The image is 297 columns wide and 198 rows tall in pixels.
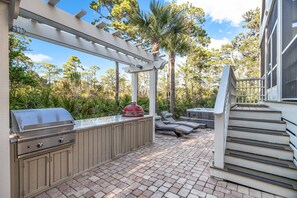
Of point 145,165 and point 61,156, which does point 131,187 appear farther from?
point 61,156

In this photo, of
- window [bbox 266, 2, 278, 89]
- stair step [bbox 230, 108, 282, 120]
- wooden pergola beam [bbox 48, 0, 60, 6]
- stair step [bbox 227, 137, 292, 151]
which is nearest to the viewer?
wooden pergola beam [bbox 48, 0, 60, 6]

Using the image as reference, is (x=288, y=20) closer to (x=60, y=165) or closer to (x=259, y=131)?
(x=259, y=131)

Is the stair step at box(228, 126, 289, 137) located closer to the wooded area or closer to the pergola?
the pergola

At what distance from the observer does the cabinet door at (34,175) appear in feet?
7.22

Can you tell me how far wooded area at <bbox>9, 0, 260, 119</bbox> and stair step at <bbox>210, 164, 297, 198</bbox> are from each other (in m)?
4.16

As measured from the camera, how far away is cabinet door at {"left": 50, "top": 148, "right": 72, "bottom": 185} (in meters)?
2.55

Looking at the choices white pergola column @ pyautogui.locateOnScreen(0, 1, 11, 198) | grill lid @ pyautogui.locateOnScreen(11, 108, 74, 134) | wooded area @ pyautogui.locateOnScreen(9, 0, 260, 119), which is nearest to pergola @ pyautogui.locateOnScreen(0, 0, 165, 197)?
white pergola column @ pyautogui.locateOnScreen(0, 1, 11, 198)

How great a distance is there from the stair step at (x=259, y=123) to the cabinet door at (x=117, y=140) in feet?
8.66

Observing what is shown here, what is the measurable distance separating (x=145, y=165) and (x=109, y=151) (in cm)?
90

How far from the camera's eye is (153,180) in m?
2.79

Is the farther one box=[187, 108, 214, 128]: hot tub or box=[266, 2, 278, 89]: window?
box=[187, 108, 214, 128]: hot tub

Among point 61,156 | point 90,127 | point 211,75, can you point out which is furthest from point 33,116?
point 211,75

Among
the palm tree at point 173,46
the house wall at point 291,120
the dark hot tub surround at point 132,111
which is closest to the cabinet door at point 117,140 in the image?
the dark hot tub surround at point 132,111

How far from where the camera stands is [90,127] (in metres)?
3.16
